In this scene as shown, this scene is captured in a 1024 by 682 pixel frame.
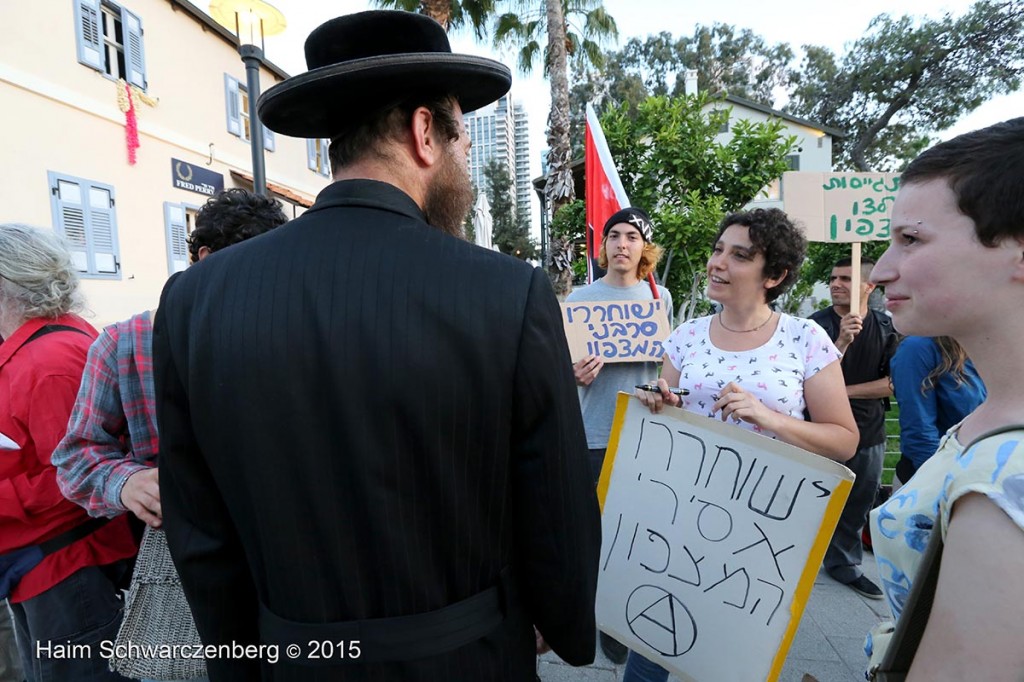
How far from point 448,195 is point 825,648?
119 inches

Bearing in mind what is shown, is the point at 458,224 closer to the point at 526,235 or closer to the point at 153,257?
the point at 153,257

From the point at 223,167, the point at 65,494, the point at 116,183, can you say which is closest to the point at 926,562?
the point at 65,494

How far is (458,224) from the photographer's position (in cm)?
129

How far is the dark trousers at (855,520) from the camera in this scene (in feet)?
11.5

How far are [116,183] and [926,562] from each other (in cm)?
1209

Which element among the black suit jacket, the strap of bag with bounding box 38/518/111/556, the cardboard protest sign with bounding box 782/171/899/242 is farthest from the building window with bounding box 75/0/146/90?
the black suit jacket

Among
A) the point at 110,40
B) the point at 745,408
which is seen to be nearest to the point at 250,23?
the point at 745,408

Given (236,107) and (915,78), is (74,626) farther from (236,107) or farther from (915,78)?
(915,78)

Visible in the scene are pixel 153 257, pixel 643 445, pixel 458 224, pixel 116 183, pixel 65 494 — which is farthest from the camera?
pixel 153 257

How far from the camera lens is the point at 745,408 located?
1.89m

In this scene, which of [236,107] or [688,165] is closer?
[688,165]

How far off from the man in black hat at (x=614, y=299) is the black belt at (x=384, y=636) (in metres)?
1.72

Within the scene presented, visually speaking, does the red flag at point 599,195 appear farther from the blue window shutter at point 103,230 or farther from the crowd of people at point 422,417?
the blue window shutter at point 103,230

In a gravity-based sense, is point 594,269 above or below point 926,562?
above
